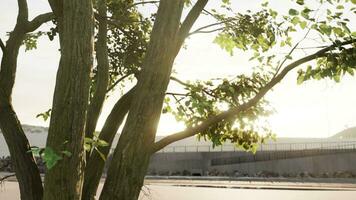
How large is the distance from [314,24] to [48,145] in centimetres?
291

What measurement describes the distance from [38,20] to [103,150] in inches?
67.2

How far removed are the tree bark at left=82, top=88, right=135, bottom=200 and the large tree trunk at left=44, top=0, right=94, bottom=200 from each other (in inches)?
43.9

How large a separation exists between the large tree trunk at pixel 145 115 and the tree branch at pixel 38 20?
70.7 inches

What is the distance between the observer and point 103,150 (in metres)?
5.41

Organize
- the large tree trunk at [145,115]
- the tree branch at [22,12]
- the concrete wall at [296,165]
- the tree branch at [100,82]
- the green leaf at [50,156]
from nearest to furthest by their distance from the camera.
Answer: the green leaf at [50,156]
the large tree trunk at [145,115]
the tree branch at [100,82]
the tree branch at [22,12]
the concrete wall at [296,165]

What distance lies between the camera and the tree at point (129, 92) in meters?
3.92

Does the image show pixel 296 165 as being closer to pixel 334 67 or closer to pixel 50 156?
pixel 334 67

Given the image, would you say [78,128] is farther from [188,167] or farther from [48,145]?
[188,167]

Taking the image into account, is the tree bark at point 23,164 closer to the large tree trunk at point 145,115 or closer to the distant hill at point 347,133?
the large tree trunk at point 145,115

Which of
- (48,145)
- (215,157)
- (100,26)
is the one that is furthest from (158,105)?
(215,157)

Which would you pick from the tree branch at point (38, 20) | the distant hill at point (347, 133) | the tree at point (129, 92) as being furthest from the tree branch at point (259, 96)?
the distant hill at point (347, 133)

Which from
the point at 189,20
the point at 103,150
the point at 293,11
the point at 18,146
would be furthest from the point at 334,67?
the point at 18,146

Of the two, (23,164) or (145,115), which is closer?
(145,115)

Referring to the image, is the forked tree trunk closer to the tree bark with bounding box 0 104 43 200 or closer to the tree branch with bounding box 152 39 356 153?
the tree bark with bounding box 0 104 43 200
